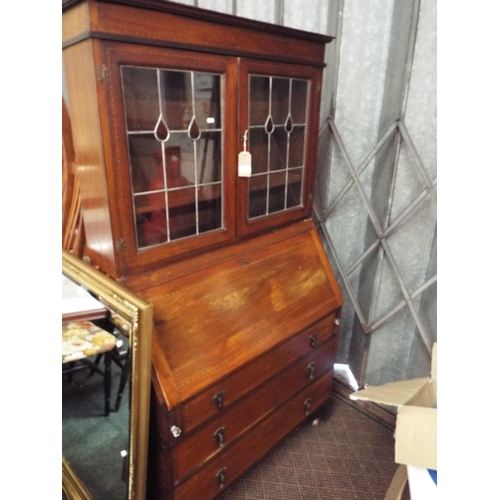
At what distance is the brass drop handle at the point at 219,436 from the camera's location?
117 centimetres

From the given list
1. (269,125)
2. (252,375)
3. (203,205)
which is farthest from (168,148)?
(252,375)

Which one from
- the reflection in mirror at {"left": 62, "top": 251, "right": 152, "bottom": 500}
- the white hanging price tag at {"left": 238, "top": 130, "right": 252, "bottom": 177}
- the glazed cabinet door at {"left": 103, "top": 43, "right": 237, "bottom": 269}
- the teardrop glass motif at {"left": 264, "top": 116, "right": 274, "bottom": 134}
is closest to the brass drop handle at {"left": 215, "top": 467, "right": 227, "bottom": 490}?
the reflection in mirror at {"left": 62, "top": 251, "right": 152, "bottom": 500}

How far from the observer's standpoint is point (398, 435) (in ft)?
2.93

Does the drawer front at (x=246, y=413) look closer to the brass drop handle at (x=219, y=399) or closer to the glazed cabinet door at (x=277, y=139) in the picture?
the brass drop handle at (x=219, y=399)

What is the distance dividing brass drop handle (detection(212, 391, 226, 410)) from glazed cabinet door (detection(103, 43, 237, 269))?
45cm

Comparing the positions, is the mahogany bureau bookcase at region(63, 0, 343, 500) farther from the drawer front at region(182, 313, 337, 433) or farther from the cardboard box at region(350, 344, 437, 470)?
the cardboard box at region(350, 344, 437, 470)

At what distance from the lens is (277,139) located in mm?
1397

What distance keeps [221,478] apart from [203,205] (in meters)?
0.91

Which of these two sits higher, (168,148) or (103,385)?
(168,148)

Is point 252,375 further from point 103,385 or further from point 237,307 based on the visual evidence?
point 103,385

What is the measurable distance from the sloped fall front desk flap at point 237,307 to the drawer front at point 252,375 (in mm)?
41
